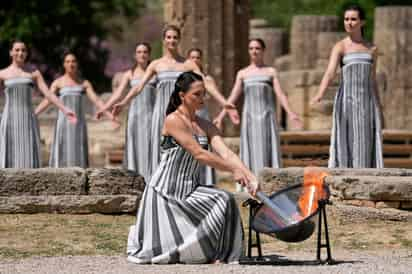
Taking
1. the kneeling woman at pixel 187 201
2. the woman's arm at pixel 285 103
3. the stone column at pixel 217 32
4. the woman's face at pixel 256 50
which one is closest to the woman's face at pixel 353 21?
the woman's arm at pixel 285 103

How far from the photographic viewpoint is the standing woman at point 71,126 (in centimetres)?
2009

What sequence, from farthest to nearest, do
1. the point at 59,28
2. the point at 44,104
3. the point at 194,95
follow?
the point at 59,28, the point at 44,104, the point at 194,95

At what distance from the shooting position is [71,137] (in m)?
20.5

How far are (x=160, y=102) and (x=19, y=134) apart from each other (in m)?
1.95

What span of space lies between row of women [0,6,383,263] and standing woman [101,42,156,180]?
0.4 inches

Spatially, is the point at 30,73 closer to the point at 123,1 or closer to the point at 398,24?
the point at 398,24

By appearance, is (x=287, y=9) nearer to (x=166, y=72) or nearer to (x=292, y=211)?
(x=166, y=72)

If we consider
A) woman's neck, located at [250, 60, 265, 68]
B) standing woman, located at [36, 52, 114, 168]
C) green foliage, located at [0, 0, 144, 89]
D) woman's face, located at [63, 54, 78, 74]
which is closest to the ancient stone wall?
woman's neck, located at [250, 60, 265, 68]

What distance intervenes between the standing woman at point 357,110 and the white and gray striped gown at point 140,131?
2.72m

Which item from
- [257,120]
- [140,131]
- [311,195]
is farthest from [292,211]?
[140,131]

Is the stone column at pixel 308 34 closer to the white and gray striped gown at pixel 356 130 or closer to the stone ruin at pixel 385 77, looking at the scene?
the stone ruin at pixel 385 77

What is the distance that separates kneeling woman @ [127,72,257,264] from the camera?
1238 cm

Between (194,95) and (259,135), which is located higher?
(194,95)

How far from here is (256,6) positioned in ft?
195
